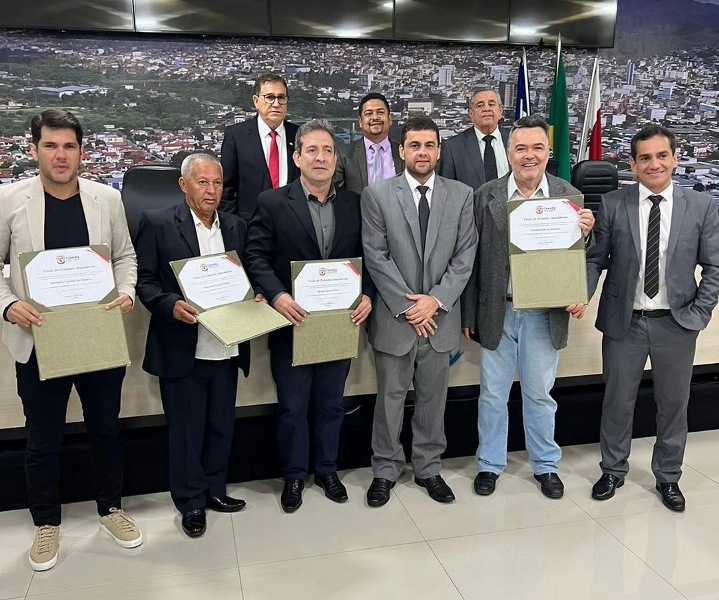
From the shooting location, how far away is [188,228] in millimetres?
2408

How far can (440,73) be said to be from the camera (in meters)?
5.17

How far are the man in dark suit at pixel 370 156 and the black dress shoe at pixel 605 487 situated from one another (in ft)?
5.79

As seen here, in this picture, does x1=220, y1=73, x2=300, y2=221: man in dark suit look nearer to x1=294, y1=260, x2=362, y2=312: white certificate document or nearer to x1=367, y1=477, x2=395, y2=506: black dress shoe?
x1=294, y1=260, x2=362, y2=312: white certificate document

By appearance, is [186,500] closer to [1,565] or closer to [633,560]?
[1,565]

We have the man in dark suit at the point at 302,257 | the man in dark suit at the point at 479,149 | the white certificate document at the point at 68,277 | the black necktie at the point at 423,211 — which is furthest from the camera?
the man in dark suit at the point at 479,149

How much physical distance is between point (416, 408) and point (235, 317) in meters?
0.92

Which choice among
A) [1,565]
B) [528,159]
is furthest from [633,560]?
[1,565]

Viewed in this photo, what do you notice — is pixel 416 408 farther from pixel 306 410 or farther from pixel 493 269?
pixel 493 269

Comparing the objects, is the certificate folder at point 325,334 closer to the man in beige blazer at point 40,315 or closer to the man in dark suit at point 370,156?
the man in beige blazer at point 40,315

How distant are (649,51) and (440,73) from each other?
1.91 m

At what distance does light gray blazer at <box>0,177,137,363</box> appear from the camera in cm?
217

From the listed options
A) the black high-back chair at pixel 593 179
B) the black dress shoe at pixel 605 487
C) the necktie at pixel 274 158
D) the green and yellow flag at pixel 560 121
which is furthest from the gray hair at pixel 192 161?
the green and yellow flag at pixel 560 121

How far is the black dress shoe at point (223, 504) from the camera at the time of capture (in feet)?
8.88

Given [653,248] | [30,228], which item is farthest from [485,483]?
[30,228]
